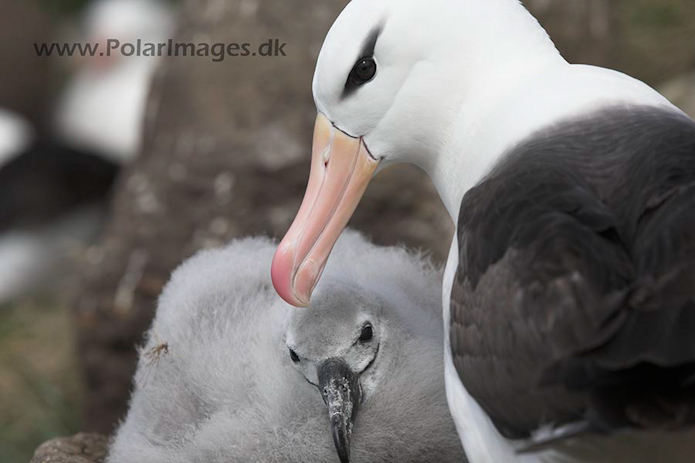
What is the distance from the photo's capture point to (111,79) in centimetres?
1088

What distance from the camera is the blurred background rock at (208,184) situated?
4.93 m

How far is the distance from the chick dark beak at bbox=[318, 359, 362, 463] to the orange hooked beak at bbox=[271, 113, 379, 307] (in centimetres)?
26

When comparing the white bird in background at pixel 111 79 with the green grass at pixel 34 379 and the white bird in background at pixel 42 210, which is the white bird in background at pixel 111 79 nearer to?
the white bird in background at pixel 42 210

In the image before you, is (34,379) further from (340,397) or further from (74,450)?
(340,397)

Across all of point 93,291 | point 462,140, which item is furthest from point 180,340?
point 93,291

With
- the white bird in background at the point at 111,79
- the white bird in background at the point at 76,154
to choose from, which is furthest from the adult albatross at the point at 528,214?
the white bird in background at the point at 111,79

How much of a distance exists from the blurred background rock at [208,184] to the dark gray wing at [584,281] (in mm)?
2248

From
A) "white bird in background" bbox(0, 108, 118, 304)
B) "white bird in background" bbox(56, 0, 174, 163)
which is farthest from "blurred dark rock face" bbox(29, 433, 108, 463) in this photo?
"white bird in background" bbox(56, 0, 174, 163)

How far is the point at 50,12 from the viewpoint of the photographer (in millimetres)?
10805

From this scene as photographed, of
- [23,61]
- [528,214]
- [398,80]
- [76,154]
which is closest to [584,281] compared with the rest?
[528,214]

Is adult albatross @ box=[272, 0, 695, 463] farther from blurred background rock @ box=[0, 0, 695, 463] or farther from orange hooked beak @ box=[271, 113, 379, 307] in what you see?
blurred background rock @ box=[0, 0, 695, 463]

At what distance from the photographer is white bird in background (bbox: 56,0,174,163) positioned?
33.5 ft

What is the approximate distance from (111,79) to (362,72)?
829cm

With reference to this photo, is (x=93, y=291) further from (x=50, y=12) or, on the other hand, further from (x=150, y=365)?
(x=50, y=12)
